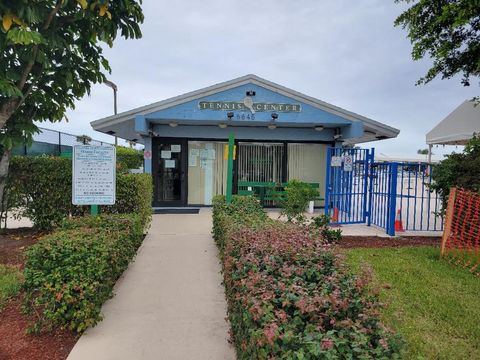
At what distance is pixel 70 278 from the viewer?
10.9 ft

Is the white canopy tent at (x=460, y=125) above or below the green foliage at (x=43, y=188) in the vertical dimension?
above

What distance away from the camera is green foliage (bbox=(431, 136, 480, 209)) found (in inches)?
269

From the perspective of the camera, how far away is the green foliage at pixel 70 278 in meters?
3.21

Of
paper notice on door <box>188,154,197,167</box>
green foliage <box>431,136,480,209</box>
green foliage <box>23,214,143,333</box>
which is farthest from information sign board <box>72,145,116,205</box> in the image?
green foliage <box>431,136,480,209</box>

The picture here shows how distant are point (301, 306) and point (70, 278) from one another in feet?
7.94

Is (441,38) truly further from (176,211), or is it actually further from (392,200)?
(176,211)

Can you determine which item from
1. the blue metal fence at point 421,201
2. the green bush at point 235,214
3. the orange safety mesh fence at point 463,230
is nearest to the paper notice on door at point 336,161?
the blue metal fence at point 421,201

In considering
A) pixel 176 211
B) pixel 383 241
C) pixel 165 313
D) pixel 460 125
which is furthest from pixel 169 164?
pixel 460 125

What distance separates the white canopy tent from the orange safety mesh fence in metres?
7.62

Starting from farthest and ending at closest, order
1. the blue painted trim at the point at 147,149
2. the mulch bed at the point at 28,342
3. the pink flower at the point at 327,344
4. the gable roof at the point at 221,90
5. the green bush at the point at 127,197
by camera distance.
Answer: the blue painted trim at the point at 147,149 → the gable roof at the point at 221,90 → the green bush at the point at 127,197 → the mulch bed at the point at 28,342 → the pink flower at the point at 327,344

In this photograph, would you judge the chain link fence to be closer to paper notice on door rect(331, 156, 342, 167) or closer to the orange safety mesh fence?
paper notice on door rect(331, 156, 342, 167)

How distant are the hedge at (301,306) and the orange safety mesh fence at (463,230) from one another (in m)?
4.05

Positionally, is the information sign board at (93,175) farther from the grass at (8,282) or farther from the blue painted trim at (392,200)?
the blue painted trim at (392,200)

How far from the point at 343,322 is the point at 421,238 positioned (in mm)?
7229
